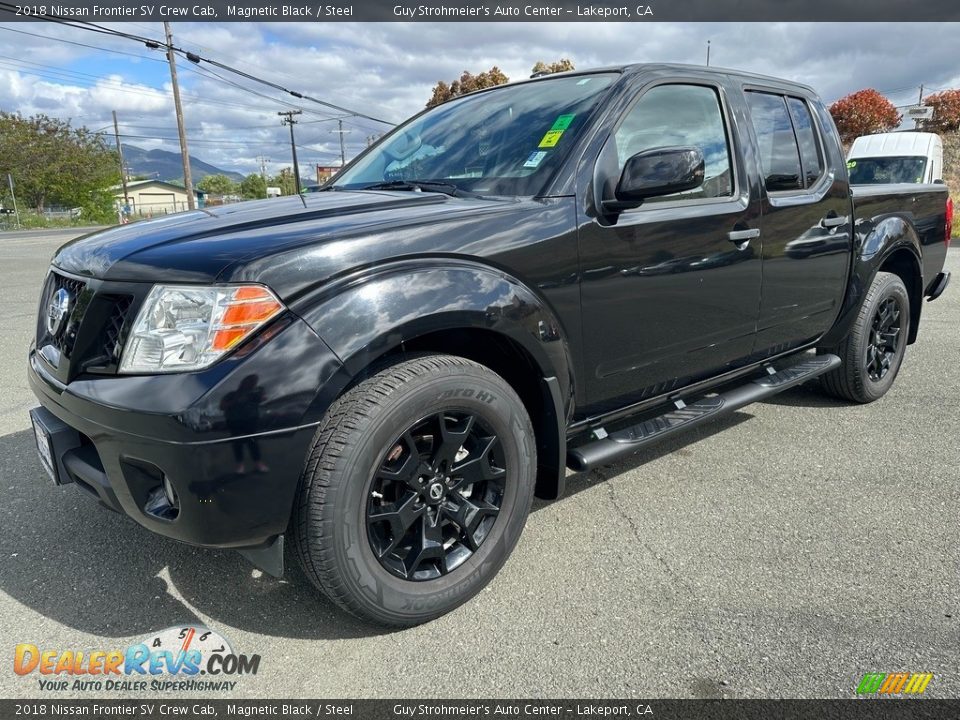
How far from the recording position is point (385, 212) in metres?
2.31

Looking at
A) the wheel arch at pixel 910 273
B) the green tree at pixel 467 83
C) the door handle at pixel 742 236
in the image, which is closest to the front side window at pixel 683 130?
A: the door handle at pixel 742 236

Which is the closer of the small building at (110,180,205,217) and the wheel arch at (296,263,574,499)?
the wheel arch at (296,263,574,499)

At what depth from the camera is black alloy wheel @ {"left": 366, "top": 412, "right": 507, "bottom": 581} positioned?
2.17 m

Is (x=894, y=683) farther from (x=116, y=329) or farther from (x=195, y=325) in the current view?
(x=116, y=329)

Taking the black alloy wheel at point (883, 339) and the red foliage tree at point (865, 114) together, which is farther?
the red foliage tree at point (865, 114)

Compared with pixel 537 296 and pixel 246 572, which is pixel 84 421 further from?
pixel 537 296

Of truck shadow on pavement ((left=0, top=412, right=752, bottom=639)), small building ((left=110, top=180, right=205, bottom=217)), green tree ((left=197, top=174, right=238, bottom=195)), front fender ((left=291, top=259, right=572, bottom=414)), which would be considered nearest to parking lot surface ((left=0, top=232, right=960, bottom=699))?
truck shadow on pavement ((left=0, top=412, right=752, bottom=639))

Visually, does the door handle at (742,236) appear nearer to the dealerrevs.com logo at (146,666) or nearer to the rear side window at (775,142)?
the rear side window at (775,142)

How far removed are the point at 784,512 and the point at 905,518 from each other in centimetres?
49

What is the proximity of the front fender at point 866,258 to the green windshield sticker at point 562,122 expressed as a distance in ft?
7.03

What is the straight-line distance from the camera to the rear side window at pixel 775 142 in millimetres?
3381

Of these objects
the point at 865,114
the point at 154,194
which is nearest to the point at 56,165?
the point at 154,194

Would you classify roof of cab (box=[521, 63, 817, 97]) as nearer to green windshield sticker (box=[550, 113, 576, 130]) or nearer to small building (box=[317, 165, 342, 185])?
green windshield sticker (box=[550, 113, 576, 130])

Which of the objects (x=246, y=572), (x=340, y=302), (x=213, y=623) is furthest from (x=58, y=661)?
(x=340, y=302)
